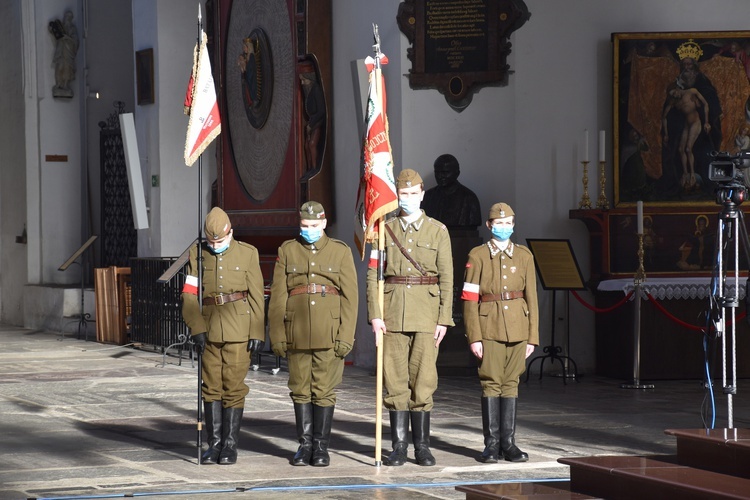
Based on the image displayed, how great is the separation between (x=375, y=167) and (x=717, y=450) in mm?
3080

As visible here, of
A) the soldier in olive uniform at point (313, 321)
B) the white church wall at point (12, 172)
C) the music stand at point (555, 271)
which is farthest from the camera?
the white church wall at point (12, 172)

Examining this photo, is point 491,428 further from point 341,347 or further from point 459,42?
point 459,42

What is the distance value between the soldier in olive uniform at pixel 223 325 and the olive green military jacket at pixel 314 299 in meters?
0.18

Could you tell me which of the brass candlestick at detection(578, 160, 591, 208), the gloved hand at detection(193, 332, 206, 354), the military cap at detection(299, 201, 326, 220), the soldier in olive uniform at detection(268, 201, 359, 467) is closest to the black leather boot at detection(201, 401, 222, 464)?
the gloved hand at detection(193, 332, 206, 354)

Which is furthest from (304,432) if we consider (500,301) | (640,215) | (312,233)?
(640,215)

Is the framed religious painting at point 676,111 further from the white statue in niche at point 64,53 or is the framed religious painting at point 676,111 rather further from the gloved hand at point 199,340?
the white statue in niche at point 64,53

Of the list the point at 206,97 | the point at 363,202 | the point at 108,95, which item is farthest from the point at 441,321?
the point at 108,95

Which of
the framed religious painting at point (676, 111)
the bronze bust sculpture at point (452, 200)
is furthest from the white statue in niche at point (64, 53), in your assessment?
the framed religious painting at point (676, 111)

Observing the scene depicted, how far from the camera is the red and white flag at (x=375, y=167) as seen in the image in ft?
28.9

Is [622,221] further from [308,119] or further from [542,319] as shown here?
[308,119]

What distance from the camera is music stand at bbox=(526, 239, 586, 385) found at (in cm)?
1321

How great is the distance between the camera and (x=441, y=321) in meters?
8.73

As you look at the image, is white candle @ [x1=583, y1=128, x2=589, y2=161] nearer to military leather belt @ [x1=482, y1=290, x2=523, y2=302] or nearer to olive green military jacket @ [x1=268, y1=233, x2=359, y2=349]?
military leather belt @ [x1=482, y1=290, x2=523, y2=302]

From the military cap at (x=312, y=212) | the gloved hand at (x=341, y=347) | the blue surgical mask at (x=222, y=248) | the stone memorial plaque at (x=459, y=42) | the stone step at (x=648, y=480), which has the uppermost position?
the stone memorial plaque at (x=459, y=42)
